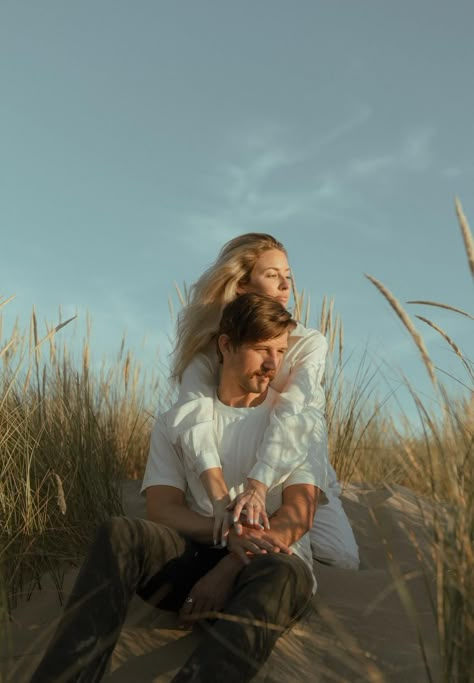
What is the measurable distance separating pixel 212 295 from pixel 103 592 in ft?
4.67

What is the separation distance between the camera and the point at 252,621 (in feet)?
6.12

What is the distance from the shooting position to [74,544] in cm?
311

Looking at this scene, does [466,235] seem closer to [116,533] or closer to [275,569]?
[275,569]

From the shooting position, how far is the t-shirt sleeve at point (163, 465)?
8.47ft

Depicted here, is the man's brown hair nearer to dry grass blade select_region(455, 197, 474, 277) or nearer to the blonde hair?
the blonde hair

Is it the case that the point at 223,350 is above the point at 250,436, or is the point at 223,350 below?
above

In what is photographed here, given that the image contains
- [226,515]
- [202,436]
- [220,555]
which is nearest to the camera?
[226,515]

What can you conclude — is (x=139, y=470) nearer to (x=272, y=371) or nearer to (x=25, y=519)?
(x=25, y=519)

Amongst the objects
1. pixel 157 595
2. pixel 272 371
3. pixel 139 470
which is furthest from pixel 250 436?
pixel 139 470

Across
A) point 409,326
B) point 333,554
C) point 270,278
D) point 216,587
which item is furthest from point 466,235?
point 333,554

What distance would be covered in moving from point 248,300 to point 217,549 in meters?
0.79

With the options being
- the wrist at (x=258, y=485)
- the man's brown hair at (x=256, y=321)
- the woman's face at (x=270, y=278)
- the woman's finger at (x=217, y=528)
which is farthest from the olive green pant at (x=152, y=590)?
the woman's face at (x=270, y=278)

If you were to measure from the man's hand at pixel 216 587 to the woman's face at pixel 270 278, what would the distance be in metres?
1.20

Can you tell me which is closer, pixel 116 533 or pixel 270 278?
pixel 116 533
